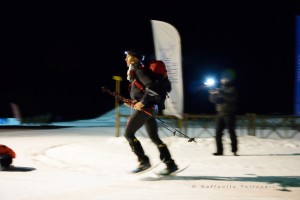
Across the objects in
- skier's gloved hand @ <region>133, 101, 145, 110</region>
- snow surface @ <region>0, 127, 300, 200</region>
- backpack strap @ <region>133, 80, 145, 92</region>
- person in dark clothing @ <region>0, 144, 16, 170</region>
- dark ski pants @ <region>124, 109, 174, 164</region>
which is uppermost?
backpack strap @ <region>133, 80, 145, 92</region>

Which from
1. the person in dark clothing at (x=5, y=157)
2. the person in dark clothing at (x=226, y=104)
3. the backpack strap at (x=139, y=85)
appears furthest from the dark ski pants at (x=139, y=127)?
the person in dark clothing at (x=226, y=104)

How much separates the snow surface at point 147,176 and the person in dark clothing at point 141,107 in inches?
11.2

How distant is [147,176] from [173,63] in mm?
5653

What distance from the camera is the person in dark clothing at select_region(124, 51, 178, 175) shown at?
5797 millimetres

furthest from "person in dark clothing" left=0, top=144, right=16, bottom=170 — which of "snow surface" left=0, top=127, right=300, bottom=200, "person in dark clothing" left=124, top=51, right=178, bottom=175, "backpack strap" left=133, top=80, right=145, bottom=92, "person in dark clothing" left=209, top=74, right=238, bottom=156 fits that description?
"person in dark clothing" left=209, top=74, right=238, bottom=156

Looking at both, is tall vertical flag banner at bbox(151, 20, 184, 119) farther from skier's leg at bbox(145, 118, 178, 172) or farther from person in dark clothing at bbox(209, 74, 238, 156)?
Answer: skier's leg at bbox(145, 118, 178, 172)

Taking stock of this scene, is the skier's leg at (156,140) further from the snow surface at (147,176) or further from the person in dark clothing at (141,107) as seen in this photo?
the snow surface at (147,176)

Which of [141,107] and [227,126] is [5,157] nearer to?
[141,107]

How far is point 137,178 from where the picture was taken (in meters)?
6.03

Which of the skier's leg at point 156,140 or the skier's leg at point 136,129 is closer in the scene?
the skier's leg at point 136,129

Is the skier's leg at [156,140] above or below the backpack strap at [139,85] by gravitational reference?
below

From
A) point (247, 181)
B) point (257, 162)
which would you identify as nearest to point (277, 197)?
point (247, 181)

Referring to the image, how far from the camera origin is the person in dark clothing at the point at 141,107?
19.0 ft

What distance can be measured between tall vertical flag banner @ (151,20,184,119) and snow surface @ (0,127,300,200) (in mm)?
1518
